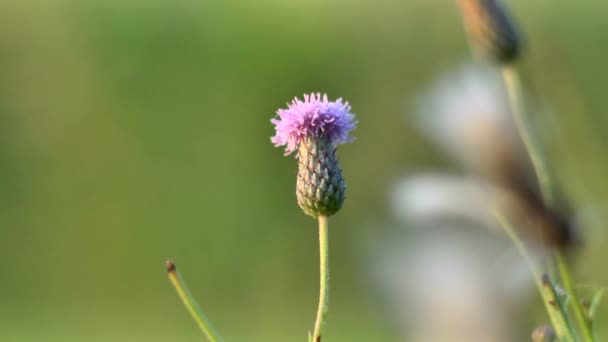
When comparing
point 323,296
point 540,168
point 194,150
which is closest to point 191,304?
point 323,296

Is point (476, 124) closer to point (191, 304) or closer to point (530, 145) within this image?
point (530, 145)

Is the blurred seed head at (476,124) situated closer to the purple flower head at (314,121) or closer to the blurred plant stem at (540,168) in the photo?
the blurred plant stem at (540,168)

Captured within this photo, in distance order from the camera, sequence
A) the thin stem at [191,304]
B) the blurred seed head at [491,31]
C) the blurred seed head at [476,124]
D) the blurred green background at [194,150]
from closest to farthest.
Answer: the thin stem at [191,304] → the blurred seed head at [476,124] → the blurred seed head at [491,31] → the blurred green background at [194,150]

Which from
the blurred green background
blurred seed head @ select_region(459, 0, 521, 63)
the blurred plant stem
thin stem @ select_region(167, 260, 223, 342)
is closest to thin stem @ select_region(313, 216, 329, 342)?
thin stem @ select_region(167, 260, 223, 342)

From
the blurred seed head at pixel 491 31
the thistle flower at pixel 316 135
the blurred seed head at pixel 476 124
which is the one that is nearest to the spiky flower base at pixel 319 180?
the thistle flower at pixel 316 135

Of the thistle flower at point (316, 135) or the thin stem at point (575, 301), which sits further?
the thistle flower at point (316, 135)

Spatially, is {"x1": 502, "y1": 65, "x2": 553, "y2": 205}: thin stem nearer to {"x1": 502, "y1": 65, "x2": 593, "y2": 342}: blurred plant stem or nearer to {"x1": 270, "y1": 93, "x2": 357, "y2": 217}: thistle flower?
{"x1": 502, "y1": 65, "x2": 593, "y2": 342}: blurred plant stem

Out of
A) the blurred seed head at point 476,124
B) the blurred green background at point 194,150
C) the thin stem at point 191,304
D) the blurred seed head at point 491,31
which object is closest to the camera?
the thin stem at point 191,304
